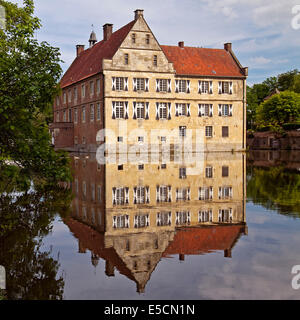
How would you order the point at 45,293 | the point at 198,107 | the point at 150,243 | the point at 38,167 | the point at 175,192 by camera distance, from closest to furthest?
the point at 45,293, the point at 38,167, the point at 150,243, the point at 175,192, the point at 198,107

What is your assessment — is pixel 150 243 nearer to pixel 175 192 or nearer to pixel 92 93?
pixel 175 192

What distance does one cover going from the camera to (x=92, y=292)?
539cm

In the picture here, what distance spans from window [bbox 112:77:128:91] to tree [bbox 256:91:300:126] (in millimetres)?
25876

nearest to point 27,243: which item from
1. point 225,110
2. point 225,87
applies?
point 225,110

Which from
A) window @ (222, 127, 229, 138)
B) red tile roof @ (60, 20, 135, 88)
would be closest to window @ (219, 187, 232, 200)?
red tile roof @ (60, 20, 135, 88)

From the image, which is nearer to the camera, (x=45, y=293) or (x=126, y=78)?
(x=45, y=293)

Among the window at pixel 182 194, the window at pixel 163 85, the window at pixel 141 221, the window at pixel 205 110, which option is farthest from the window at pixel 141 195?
the window at pixel 205 110

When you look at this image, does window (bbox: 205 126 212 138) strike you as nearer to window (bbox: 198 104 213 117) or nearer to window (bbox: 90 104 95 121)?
window (bbox: 198 104 213 117)

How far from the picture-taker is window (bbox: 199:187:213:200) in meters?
13.9

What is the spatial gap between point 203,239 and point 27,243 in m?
3.30

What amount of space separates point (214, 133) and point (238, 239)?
139 ft

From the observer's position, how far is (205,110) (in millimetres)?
49594

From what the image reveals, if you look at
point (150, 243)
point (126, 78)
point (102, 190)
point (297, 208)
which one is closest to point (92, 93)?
point (126, 78)
